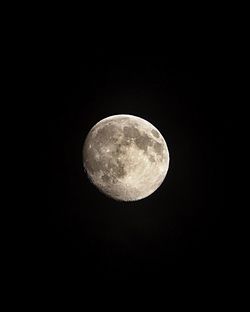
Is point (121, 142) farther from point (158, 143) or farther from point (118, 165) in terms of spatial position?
point (158, 143)

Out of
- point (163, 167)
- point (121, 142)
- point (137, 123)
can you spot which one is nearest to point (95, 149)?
point (121, 142)

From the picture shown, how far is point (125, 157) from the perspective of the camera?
4.17 metres

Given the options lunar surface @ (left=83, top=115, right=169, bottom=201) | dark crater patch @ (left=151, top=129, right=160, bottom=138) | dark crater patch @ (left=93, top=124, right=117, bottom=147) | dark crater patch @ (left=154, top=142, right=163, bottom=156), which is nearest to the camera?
lunar surface @ (left=83, top=115, right=169, bottom=201)

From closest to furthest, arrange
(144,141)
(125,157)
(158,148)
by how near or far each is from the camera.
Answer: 1. (125,157)
2. (144,141)
3. (158,148)

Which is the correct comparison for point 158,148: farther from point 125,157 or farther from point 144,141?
point 125,157

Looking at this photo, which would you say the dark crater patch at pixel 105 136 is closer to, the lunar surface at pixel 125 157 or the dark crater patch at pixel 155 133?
the lunar surface at pixel 125 157

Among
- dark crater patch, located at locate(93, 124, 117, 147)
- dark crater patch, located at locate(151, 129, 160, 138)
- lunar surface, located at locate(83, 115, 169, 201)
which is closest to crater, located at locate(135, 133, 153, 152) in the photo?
lunar surface, located at locate(83, 115, 169, 201)

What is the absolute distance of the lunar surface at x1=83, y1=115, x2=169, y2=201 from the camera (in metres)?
4.22

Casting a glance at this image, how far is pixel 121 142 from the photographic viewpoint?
13.9 feet

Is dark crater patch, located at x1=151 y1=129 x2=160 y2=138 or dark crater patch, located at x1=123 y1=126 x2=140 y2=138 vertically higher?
dark crater patch, located at x1=151 y1=129 x2=160 y2=138

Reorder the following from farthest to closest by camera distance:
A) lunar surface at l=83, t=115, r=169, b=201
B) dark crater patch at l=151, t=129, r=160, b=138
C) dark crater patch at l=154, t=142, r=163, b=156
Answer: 1. dark crater patch at l=151, t=129, r=160, b=138
2. dark crater patch at l=154, t=142, r=163, b=156
3. lunar surface at l=83, t=115, r=169, b=201

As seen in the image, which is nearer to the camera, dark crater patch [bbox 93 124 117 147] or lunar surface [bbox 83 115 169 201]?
lunar surface [bbox 83 115 169 201]

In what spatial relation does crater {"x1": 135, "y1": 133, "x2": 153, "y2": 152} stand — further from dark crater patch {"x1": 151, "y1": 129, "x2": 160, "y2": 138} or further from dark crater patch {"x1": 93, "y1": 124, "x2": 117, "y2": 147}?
dark crater patch {"x1": 93, "y1": 124, "x2": 117, "y2": 147}

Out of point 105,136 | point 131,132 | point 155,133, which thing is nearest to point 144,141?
point 131,132
